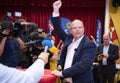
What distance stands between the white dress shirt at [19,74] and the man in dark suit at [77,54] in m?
1.19

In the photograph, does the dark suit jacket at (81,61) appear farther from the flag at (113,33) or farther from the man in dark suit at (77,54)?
the flag at (113,33)

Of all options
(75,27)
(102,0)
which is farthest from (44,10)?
(75,27)

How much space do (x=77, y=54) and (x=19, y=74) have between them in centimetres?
149

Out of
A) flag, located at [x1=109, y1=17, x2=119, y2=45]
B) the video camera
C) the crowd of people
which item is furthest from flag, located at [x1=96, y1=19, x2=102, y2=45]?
the video camera

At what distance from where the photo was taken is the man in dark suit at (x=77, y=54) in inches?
105

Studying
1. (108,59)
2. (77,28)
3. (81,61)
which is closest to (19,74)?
(81,61)

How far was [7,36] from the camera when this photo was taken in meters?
3.19

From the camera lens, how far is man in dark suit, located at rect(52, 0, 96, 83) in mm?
2668

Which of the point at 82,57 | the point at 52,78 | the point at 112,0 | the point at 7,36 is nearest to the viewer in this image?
the point at 52,78

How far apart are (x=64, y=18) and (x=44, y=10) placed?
2.26ft

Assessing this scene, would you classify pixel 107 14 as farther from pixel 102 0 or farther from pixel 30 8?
pixel 30 8

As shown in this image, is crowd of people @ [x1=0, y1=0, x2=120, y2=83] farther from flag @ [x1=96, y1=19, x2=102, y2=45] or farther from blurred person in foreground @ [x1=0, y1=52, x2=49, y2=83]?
flag @ [x1=96, y1=19, x2=102, y2=45]

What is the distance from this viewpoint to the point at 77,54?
2811 millimetres

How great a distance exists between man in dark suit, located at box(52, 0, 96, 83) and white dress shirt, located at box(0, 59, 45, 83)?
3.91ft
